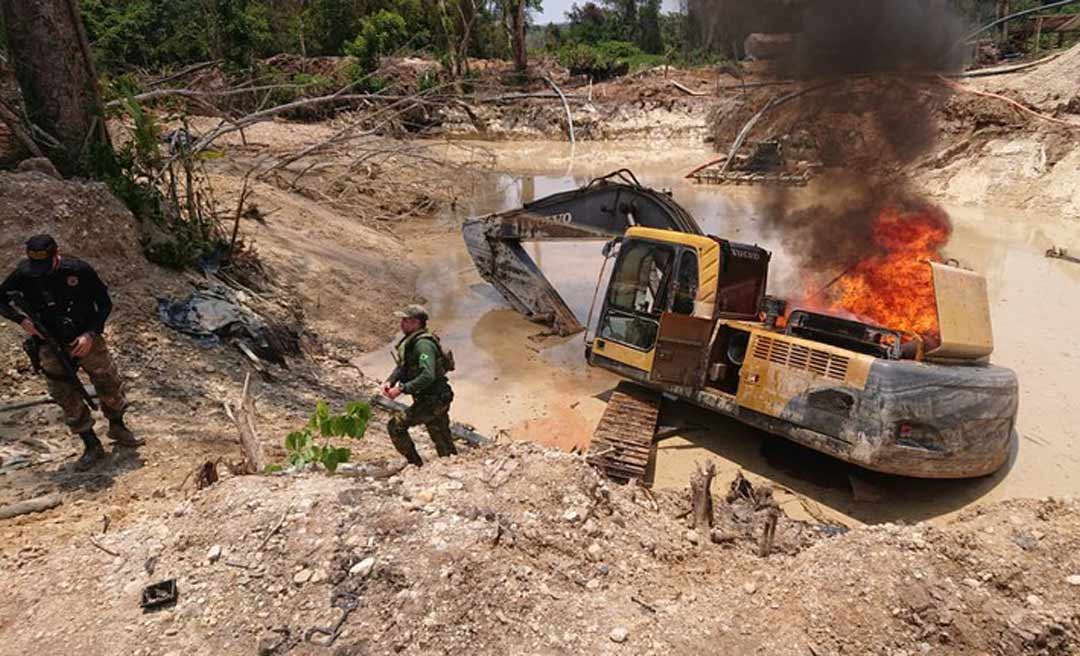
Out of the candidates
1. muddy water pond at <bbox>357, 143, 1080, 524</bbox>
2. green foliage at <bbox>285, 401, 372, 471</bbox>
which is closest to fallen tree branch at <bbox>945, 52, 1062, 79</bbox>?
muddy water pond at <bbox>357, 143, 1080, 524</bbox>

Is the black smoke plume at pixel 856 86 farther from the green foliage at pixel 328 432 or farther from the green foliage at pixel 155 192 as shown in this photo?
the green foliage at pixel 155 192

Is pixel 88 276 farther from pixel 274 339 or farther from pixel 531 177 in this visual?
pixel 531 177

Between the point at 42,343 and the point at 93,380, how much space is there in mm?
439

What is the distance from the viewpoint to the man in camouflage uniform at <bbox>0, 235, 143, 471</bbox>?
4.47 metres

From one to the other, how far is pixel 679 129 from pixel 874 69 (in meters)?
20.6

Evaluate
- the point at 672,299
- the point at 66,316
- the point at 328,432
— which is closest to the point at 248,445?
the point at 328,432

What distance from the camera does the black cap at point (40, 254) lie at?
14.4 feet

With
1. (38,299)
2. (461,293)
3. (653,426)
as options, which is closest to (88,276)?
(38,299)

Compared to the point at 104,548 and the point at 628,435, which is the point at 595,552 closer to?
the point at 104,548

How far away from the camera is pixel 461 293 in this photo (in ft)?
40.1

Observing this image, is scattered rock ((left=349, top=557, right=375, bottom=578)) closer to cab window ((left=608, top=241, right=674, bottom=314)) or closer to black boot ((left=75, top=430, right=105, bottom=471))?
black boot ((left=75, top=430, right=105, bottom=471))

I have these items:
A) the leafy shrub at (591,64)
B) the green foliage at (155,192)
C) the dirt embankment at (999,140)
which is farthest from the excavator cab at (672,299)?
the leafy shrub at (591,64)

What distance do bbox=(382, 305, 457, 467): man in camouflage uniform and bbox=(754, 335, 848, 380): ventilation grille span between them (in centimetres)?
294

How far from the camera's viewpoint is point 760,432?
7.41m
